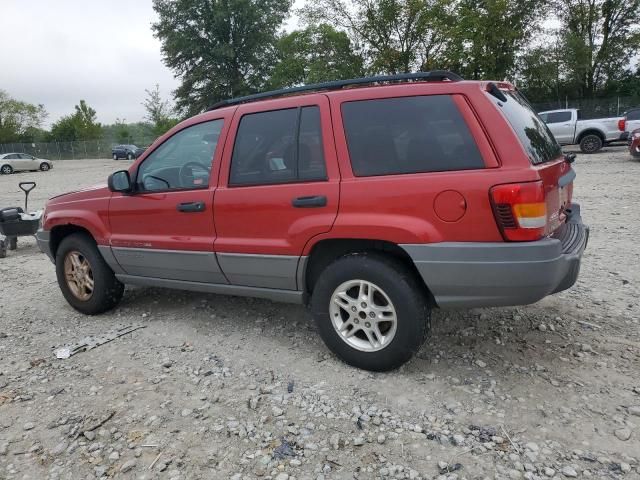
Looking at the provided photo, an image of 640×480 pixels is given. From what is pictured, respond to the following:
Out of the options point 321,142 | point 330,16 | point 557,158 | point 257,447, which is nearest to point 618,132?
point 557,158

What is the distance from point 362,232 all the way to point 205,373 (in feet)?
4.81

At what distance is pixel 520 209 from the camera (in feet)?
8.43

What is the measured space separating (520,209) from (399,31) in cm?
3266

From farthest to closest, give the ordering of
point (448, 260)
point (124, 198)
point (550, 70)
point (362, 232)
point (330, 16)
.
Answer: point (330, 16) → point (550, 70) → point (124, 198) → point (362, 232) → point (448, 260)

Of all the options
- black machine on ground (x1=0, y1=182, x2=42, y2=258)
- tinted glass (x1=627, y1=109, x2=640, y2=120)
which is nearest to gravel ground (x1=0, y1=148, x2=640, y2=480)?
black machine on ground (x1=0, y1=182, x2=42, y2=258)

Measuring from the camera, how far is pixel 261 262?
3.41 m

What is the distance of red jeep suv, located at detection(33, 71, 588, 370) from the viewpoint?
8.73ft

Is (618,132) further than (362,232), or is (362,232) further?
(618,132)

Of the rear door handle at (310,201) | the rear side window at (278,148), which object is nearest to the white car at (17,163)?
the rear side window at (278,148)

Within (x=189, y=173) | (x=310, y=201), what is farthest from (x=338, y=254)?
(x=189, y=173)

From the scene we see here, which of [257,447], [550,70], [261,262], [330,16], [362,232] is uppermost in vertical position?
[330,16]

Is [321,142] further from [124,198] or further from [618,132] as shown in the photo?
[618,132]

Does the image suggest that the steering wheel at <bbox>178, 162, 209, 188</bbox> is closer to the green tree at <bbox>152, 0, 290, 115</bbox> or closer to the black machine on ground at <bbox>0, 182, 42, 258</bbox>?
the black machine on ground at <bbox>0, 182, 42, 258</bbox>

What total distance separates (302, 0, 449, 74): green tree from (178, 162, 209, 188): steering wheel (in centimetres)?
2948
